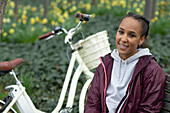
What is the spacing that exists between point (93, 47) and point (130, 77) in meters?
0.84

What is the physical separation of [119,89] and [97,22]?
14.6 ft

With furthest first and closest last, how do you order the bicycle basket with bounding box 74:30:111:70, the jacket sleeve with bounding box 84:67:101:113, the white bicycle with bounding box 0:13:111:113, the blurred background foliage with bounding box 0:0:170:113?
1. the blurred background foliage with bounding box 0:0:170:113
2. the bicycle basket with bounding box 74:30:111:70
3. the white bicycle with bounding box 0:13:111:113
4. the jacket sleeve with bounding box 84:67:101:113

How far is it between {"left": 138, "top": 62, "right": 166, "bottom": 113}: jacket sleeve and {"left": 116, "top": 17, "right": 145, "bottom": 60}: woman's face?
0.22m

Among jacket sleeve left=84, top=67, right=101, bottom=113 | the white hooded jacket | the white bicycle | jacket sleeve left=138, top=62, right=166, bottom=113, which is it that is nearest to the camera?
jacket sleeve left=138, top=62, right=166, bottom=113

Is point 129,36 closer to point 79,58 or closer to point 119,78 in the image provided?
point 119,78

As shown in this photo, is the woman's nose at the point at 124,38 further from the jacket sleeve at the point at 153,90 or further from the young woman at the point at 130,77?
the jacket sleeve at the point at 153,90

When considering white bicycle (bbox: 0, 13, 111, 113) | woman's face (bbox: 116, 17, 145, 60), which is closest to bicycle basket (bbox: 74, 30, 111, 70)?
white bicycle (bbox: 0, 13, 111, 113)

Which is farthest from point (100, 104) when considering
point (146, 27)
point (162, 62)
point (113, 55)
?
point (162, 62)

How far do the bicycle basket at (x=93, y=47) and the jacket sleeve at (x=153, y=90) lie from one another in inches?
35.6

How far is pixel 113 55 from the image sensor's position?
1.87 meters

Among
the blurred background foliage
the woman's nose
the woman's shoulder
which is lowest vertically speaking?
the blurred background foliage

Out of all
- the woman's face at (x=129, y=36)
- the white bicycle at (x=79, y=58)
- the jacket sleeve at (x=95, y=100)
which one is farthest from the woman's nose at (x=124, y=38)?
the white bicycle at (x=79, y=58)

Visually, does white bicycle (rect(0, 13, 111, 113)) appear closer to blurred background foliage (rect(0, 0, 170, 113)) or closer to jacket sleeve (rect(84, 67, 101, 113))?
jacket sleeve (rect(84, 67, 101, 113))

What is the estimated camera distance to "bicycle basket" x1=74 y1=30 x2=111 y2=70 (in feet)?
8.05
